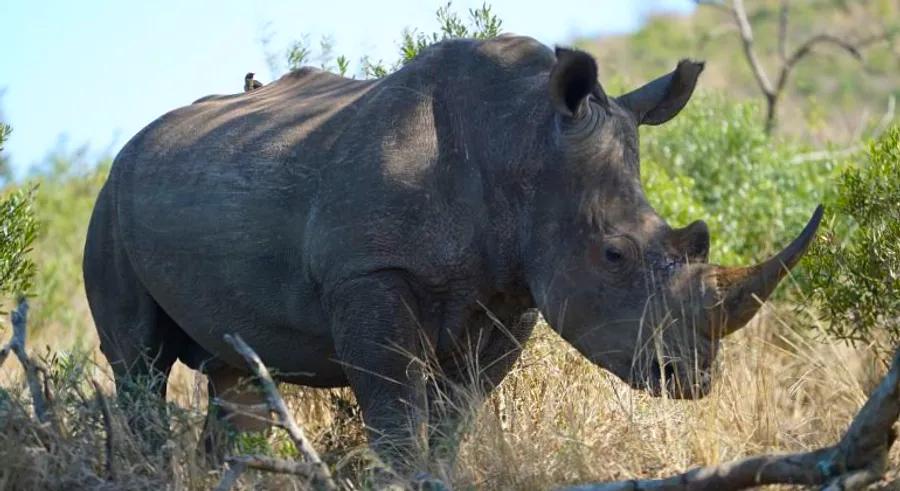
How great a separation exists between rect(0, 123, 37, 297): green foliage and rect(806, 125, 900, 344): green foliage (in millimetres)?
3942

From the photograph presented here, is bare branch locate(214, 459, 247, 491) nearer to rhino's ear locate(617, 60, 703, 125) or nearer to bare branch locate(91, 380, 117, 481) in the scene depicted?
bare branch locate(91, 380, 117, 481)

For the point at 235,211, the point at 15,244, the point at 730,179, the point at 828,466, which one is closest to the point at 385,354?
the point at 235,211

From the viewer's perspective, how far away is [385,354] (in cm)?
599

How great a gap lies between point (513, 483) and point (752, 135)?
24.7 feet

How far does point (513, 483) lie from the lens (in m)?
5.50

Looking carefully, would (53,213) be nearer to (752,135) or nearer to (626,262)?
(752,135)

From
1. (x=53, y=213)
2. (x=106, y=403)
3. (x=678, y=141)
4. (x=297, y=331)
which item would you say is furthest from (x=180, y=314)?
(x=53, y=213)

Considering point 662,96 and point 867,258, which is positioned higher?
point 662,96

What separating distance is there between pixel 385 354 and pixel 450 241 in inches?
19.8

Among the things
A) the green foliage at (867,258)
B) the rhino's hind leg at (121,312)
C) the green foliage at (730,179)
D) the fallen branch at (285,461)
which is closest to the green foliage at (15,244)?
the rhino's hind leg at (121,312)

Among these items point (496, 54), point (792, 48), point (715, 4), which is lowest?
point (496, 54)

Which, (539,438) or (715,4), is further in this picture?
(715,4)

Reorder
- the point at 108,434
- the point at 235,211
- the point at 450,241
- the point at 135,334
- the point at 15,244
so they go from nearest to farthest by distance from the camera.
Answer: the point at 108,434 < the point at 450,241 < the point at 235,211 < the point at 135,334 < the point at 15,244

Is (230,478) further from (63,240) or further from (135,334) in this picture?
(63,240)
